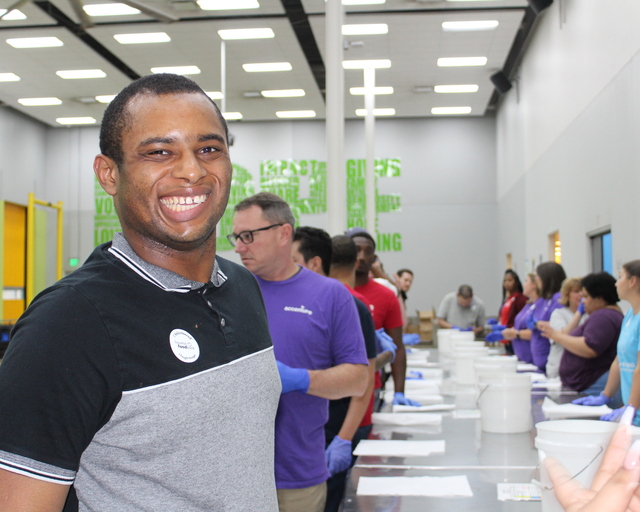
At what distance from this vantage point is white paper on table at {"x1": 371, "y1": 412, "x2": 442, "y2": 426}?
321 centimetres

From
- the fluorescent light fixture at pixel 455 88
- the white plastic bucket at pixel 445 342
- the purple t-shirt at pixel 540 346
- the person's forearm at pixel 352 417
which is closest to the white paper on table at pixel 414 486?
the person's forearm at pixel 352 417

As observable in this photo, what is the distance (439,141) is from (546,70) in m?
5.56

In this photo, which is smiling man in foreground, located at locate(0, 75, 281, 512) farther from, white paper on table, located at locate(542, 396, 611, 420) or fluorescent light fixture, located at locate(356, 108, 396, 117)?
fluorescent light fixture, located at locate(356, 108, 396, 117)

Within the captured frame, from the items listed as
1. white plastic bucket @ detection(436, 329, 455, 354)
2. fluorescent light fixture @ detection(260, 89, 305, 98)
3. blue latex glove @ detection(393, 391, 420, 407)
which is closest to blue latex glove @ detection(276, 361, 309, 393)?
blue latex glove @ detection(393, 391, 420, 407)

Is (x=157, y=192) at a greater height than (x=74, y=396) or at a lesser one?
greater

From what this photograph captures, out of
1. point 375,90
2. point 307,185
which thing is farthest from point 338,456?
point 307,185

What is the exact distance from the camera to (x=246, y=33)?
10141 mm

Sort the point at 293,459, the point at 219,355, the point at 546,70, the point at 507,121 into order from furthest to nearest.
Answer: the point at 507,121, the point at 546,70, the point at 293,459, the point at 219,355

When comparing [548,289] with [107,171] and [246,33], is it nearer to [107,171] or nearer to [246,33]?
[107,171]

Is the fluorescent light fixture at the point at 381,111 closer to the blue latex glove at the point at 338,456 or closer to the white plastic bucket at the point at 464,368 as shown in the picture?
the white plastic bucket at the point at 464,368

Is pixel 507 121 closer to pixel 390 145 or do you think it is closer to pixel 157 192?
pixel 390 145

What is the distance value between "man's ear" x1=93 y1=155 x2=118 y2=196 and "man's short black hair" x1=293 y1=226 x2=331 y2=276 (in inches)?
75.8

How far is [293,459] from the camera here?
83.4 inches

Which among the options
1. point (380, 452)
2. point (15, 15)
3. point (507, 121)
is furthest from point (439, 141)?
point (380, 452)
